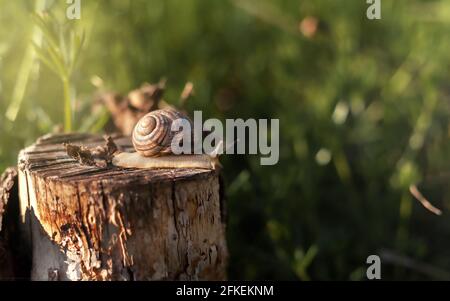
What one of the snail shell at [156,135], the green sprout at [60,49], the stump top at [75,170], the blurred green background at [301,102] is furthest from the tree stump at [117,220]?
the blurred green background at [301,102]

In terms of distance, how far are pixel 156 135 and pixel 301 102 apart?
2.03m

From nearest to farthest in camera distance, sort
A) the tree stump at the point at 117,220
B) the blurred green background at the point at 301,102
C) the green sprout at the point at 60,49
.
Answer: the tree stump at the point at 117,220, the green sprout at the point at 60,49, the blurred green background at the point at 301,102

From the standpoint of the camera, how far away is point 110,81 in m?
3.74

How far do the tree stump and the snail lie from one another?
53 mm

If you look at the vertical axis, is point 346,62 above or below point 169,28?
below

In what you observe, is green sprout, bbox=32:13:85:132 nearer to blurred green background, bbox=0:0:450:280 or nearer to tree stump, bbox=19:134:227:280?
blurred green background, bbox=0:0:450:280

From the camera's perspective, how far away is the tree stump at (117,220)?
192 centimetres

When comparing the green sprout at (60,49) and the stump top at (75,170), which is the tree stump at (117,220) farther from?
the green sprout at (60,49)

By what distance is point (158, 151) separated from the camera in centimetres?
214

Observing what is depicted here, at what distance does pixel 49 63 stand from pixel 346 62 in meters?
1.90

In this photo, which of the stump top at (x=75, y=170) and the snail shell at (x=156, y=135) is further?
the snail shell at (x=156, y=135)

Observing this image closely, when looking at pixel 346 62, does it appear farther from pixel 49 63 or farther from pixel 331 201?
pixel 49 63

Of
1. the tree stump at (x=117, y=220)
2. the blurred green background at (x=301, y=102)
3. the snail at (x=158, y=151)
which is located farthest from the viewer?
the blurred green background at (x=301, y=102)

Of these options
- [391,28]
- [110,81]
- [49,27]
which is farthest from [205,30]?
[49,27]
